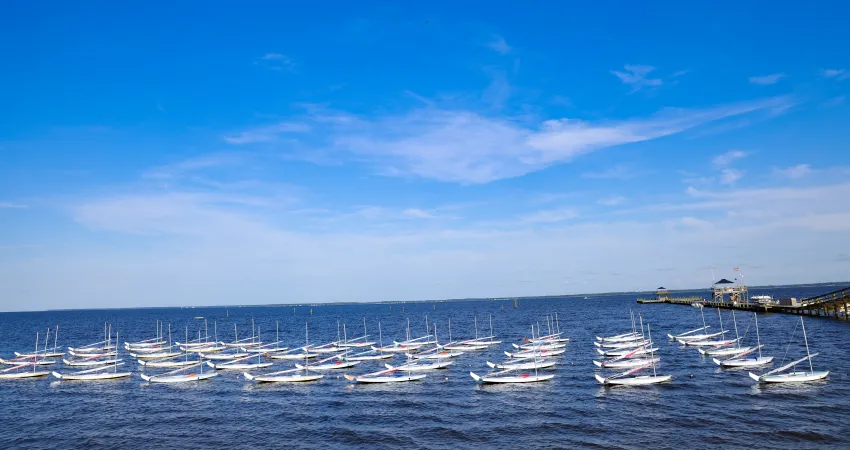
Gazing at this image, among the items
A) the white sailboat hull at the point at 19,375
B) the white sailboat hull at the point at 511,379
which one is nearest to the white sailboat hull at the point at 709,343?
the white sailboat hull at the point at 511,379

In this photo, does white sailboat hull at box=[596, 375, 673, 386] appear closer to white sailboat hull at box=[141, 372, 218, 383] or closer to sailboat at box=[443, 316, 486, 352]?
sailboat at box=[443, 316, 486, 352]

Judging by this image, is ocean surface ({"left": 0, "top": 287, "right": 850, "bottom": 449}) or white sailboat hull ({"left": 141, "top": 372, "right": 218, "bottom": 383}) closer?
ocean surface ({"left": 0, "top": 287, "right": 850, "bottom": 449})

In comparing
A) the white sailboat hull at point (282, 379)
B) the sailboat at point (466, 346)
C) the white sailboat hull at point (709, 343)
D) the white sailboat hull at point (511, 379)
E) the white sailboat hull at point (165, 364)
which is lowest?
the white sailboat hull at point (709, 343)

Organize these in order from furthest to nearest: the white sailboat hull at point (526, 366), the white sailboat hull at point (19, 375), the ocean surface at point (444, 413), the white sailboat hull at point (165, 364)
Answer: the white sailboat hull at point (165, 364)
the white sailboat hull at point (19, 375)
the white sailboat hull at point (526, 366)
the ocean surface at point (444, 413)

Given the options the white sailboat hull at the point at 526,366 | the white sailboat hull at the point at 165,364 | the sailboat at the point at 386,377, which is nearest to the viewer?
the sailboat at the point at 386,377

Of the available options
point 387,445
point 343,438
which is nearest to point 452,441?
point 387,445

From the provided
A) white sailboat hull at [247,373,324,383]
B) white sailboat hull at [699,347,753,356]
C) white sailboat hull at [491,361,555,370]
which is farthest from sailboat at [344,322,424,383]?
white sailboat hull at [699,347,753,356]

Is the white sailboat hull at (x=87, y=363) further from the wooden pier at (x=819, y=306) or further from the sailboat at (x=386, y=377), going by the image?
the wooden pier at (x=819, y=306)

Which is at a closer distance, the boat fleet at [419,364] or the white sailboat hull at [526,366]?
the boat fleet at [419,364]

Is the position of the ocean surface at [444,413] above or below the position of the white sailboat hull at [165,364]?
below

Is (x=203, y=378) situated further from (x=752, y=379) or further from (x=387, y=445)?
(x=752, y=379)

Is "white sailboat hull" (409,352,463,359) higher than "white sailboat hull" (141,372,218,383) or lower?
lower

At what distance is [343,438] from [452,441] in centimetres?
908

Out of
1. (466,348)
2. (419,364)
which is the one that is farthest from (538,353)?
(419,364)
